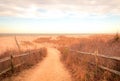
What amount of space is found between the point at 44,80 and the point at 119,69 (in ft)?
14.1

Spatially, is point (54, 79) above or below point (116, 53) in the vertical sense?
below

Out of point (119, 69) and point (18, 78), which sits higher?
point (119, 69)

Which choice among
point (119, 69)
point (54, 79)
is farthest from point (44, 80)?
point (119, 69)

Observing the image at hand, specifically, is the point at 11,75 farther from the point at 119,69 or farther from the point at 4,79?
the point at 119,69

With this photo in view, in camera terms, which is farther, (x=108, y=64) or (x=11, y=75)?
(x=11, y=75)

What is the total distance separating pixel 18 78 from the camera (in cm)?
1134

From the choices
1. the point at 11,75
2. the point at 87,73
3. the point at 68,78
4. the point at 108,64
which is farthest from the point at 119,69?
the point at 11,75

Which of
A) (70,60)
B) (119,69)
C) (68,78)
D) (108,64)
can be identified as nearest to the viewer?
(119,69)

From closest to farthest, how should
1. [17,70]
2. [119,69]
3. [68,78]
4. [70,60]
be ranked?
[119,69] → [68,78] → [17,70] → [70,60]

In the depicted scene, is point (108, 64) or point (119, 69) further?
point (108, 64)

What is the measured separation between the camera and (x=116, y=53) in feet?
38.2

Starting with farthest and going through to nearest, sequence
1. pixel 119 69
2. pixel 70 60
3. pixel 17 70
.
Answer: pixel 70 60
pixel 17 70
pixel 119 69

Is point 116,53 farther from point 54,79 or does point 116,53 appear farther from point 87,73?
point 54,79

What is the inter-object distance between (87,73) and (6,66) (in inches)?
211
